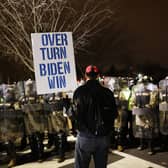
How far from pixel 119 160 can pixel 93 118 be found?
3.14m

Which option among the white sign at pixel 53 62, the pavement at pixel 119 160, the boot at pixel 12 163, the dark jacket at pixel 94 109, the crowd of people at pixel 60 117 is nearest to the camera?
the dark jacket at pixel 94 109

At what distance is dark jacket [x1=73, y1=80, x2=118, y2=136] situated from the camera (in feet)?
12.1

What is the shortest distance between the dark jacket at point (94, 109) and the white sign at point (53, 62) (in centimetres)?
181

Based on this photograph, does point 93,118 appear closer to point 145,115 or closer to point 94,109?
point 94,109

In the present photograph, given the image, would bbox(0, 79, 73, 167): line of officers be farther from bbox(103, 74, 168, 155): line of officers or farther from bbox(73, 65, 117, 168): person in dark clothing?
bbox(73, 65, 117, 168): person in dark clothing

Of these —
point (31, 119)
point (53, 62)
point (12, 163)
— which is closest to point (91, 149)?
point (53, 62)

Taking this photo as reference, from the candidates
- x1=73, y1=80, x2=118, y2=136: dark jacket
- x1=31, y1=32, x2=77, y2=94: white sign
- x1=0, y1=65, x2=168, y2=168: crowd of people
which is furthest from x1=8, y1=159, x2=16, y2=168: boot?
x1=73, y1=80, x2=118, y2=136: dark jacket

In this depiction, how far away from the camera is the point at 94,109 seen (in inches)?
145

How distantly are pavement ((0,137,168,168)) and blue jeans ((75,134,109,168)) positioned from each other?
7.79ft

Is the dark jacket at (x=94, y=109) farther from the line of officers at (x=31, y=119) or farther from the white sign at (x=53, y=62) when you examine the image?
the line of officers at (x=31, y=119)

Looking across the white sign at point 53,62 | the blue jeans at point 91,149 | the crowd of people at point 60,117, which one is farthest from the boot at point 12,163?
the blue jeans at point 91,149

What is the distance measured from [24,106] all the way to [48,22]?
939cm

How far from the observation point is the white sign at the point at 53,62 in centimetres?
547

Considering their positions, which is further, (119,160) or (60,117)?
(60,117)
